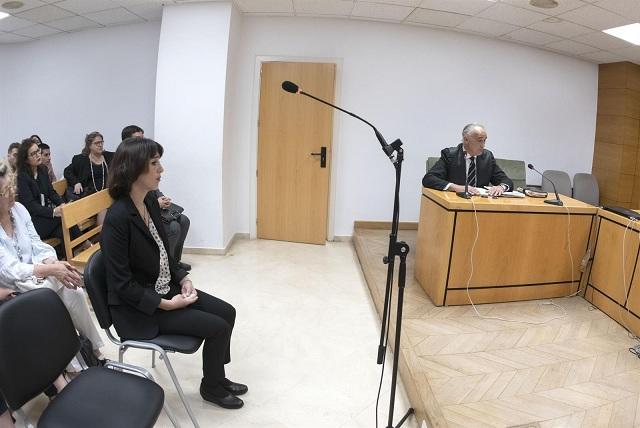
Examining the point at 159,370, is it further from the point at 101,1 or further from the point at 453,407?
the point at 101,1

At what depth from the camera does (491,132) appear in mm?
5445

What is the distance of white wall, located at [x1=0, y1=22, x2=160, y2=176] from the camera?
543 cm

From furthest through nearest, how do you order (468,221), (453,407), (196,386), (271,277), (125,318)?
(271,277)
(468,221)
(196,386)
(453,407)
(125,318)

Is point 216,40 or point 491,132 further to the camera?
point 491,132

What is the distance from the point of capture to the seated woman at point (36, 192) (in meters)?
3.58

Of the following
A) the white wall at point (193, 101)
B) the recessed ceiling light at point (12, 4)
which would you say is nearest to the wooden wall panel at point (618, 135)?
the white wall at point (193, 101)

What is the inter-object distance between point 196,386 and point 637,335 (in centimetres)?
292

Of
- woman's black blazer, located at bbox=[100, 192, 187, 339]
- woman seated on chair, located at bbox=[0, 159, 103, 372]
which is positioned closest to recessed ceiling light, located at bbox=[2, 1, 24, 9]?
woman seated on chair, located at bbox=[0, 159, 103, 372]

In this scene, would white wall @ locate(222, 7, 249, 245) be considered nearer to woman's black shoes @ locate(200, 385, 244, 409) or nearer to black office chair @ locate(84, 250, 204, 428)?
woman's black shoes @ locate(200, 385, 244, 409)

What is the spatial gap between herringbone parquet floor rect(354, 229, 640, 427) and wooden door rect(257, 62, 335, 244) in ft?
6.35

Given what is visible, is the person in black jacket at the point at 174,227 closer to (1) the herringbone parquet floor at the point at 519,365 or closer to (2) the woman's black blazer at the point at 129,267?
(2) the woman's black blazer at the point at 129,267

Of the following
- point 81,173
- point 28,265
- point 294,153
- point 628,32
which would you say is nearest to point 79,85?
point 81,173

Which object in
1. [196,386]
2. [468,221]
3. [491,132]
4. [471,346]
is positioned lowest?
[196,386]

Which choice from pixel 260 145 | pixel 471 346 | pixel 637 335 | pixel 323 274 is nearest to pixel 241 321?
pixel 323 274
